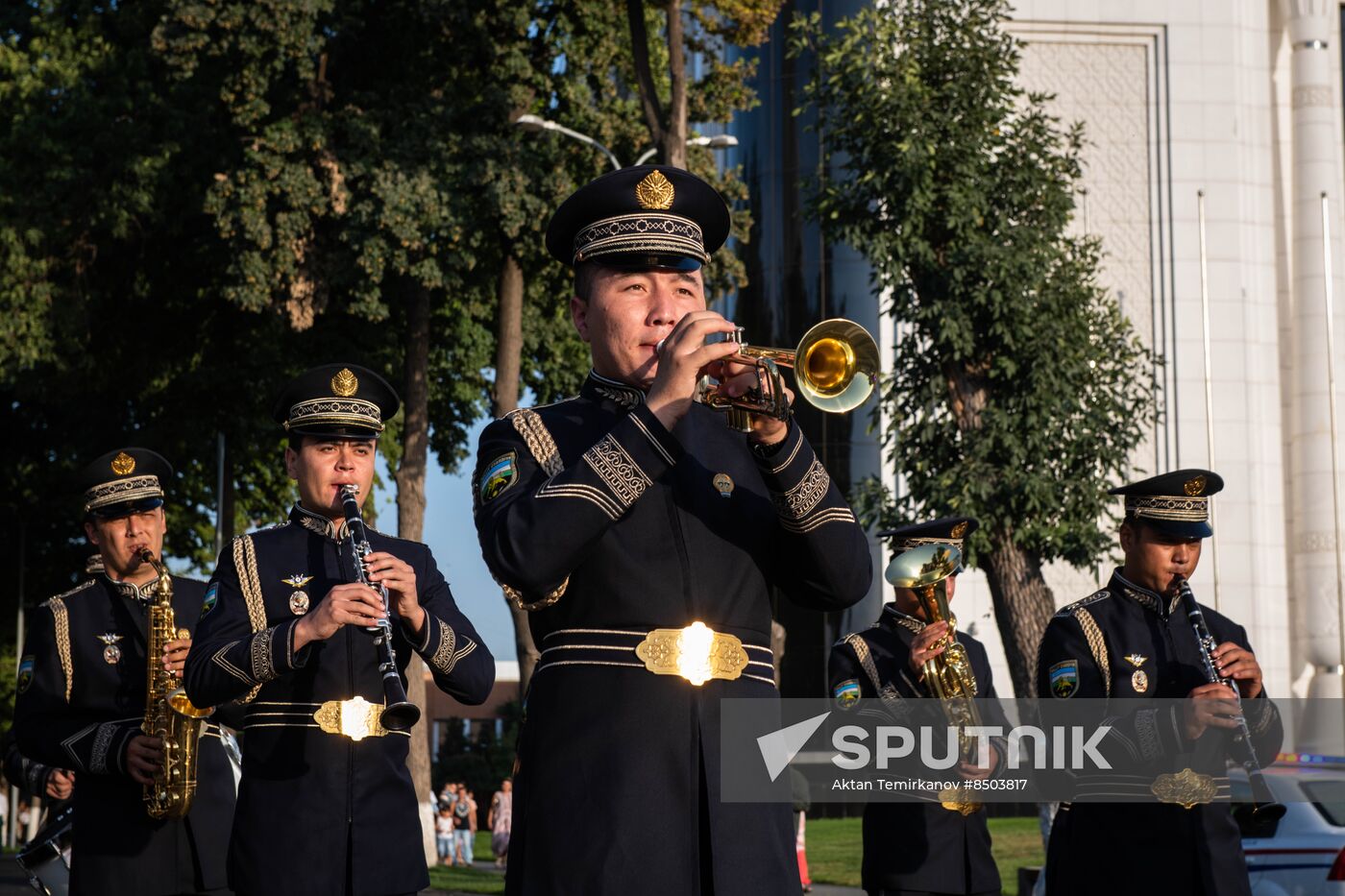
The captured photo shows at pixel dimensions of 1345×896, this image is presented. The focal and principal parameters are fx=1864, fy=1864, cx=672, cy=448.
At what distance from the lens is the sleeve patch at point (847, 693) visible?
10.7 meters

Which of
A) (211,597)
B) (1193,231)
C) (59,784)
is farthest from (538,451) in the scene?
(1193,231)

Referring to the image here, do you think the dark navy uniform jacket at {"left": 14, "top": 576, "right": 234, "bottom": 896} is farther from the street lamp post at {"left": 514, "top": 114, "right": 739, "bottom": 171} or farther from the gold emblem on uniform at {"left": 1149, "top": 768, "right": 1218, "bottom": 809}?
the street lamp post at {"left": 514, "top": 114, "right": 739, "bottom": 171}

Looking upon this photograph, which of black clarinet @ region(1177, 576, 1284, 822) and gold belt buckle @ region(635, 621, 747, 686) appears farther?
black clarinet @ region(1177, 576, 1284, 822)

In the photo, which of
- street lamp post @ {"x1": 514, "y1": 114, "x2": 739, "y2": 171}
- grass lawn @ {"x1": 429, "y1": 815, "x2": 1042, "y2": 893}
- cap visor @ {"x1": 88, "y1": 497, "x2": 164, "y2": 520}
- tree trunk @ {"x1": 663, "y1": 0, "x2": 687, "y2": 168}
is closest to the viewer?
cap visor @ {"x1": 88, "y1": 497, "x2": 164, "y2": 520}

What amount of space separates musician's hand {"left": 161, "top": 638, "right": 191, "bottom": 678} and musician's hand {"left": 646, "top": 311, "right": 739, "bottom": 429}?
4.77 metres

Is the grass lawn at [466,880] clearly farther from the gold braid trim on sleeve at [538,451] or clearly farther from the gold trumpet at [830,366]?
the gold trumpet at [830,366]

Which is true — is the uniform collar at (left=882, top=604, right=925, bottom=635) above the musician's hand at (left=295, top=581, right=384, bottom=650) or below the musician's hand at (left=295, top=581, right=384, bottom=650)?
above

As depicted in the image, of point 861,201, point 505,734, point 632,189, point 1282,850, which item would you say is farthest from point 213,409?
point 505,734

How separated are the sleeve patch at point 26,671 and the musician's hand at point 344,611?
2681 mm

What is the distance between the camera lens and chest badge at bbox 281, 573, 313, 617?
7102 millimetres

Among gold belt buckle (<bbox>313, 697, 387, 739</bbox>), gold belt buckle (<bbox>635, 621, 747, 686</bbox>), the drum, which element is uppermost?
gold belt buckle (<bbox>635, 621, 747, 686</bbox>)

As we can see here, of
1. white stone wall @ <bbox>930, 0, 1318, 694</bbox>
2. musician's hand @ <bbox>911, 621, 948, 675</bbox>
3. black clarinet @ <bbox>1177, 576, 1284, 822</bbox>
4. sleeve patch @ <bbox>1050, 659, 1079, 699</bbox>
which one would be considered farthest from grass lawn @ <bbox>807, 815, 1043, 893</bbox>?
black clarinet @ <bbox>1177, 576, 1284, 822</bbox>

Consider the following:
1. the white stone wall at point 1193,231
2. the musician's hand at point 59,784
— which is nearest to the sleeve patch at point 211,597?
the musician's hand at point 59,784

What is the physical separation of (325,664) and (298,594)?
13.9 inches
